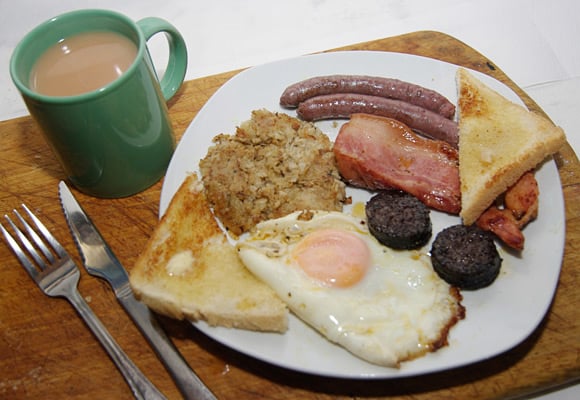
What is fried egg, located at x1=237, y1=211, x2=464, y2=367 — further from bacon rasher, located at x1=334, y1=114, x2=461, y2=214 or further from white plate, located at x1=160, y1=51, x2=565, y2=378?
bacon rasher, located at x1=334, y1=114, x2=461, y2=214

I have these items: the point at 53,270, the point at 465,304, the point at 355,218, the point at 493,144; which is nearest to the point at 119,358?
the point at 53,270

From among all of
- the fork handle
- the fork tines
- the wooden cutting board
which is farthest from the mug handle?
the fork handle

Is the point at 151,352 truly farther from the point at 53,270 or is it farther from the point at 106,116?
the point at 106,116

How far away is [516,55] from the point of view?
159 inches

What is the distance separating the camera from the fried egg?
7.09 ft

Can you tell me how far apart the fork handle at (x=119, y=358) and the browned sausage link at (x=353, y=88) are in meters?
1.55

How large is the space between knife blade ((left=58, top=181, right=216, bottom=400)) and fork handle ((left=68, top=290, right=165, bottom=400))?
0.36ft

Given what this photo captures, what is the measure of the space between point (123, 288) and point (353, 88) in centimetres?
166

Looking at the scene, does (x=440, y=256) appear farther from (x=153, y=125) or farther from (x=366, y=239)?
(x=153, y=125)

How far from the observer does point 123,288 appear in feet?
8.45

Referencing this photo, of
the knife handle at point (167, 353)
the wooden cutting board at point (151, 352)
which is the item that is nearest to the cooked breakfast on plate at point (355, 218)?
the knife handle at point (167, 353)

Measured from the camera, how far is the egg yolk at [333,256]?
2295 millimetres

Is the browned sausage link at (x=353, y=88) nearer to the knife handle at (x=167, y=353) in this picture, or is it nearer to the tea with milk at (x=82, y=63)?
the tea with milk at (x=82, y=63)

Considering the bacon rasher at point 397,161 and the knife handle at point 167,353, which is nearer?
the knife handle at point 167,353
